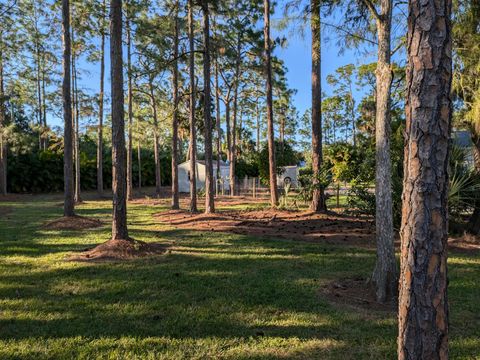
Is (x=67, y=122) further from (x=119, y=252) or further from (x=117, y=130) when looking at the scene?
(x=119, y=252)

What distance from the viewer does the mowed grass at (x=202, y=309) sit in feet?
10.1

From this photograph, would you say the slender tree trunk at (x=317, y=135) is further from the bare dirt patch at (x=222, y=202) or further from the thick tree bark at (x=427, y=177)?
the thick tree bark at (x=427, y=177)

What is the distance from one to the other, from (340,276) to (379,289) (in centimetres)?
94

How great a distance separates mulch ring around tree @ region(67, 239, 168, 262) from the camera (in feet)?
20.6

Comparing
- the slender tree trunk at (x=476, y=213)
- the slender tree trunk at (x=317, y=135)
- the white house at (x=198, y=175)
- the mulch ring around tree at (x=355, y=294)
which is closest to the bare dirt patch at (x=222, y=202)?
the slender tree trunk at (x=317, y=135)

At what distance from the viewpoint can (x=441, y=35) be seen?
5.61ft

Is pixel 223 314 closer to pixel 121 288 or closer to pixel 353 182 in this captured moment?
pixel 121 288

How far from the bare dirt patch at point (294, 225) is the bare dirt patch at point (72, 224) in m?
2.10

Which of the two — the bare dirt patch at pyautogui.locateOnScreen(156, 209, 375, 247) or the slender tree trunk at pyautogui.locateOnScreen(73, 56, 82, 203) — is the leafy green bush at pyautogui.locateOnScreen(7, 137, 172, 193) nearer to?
the slender tree trunk at pyautogui.locateOnScreen(73, 56, 82, 203)

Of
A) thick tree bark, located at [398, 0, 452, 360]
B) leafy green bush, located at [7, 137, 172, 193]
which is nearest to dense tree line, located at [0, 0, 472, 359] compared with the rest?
thick tree bark, located at [398, 0, 452, 360]

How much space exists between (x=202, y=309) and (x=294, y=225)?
618 centimetres

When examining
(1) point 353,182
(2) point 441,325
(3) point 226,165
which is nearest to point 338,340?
(2) point 441,325

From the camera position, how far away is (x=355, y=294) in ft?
14.9

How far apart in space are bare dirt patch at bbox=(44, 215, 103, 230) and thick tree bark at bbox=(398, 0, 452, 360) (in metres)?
9.77
